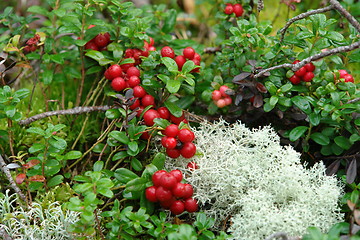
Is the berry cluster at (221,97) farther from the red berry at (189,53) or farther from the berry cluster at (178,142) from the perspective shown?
the berry cluster at (178,142)

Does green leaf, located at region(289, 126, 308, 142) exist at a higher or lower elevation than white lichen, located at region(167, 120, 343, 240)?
higher

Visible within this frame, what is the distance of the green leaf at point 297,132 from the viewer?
7.86ft

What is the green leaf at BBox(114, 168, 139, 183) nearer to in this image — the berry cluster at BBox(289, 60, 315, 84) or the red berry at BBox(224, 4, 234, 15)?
the berry cluster at BBox(289, 60, 315, 84)

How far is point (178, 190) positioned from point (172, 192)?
0.05 meters

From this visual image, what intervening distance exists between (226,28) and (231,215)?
1.53m

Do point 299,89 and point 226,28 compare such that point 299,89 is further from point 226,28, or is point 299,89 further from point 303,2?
point 303,2

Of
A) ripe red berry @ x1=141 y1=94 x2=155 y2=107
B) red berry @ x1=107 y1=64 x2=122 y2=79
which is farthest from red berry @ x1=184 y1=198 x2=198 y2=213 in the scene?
red berry @ x1=107 y1=64 x2=122 y2=79

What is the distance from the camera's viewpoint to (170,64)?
2457 millimetres

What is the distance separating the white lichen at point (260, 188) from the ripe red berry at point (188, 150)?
82 mm

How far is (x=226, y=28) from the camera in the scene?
308 centimetres

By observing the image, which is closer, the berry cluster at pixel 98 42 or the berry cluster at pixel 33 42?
the berry cluster at pixel 33 42

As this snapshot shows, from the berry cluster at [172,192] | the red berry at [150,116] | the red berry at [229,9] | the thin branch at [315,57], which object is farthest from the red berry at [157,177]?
the red berry at [229,9]

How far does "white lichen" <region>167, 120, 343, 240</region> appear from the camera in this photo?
2039 mm

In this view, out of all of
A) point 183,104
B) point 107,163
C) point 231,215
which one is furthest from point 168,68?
point 231,215
